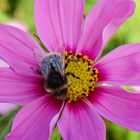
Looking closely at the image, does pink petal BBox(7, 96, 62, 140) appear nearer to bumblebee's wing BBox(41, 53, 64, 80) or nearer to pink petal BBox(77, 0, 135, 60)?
bumblebee's wing BBox(41, 53, 64, 80)

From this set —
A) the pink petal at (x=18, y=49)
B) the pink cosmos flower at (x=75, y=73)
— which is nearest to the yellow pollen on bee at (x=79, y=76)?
the pink cosmos flower at (x=75, y=73)

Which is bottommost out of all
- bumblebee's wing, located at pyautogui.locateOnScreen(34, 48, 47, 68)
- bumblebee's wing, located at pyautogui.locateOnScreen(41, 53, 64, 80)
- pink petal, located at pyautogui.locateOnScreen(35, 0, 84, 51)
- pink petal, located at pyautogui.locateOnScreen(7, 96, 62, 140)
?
pink petal, located at pyautogui.locateOnScreen(7, 96, 62, 140)

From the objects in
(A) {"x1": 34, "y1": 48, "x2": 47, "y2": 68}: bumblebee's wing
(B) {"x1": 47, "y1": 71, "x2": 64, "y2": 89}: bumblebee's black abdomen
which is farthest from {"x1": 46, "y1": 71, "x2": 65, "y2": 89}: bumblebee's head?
(A) {"x1": 34, "y1": 48, "x2": 47, "y2": 68}: bumblebee's wing

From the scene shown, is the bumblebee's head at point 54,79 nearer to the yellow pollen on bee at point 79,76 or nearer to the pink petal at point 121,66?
the yellow pollen on bee at point 79,76

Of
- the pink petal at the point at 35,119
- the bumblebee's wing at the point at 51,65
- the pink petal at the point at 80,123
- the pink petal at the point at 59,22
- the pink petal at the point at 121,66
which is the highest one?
the pink petal at the point at 59,22

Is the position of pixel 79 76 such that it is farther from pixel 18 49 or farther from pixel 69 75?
pixel 18 49

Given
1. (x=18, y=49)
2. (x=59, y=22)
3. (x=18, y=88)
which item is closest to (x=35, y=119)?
(x=18, y=88)

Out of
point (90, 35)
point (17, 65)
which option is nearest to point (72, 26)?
point (90, 35)

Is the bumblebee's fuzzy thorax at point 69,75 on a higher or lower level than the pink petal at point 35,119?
higher
